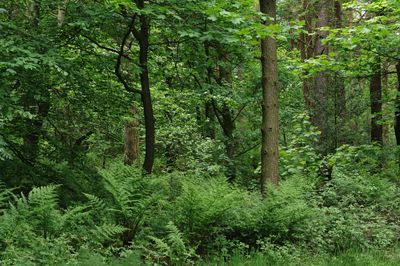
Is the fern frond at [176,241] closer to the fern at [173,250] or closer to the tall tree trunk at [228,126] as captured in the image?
the fern at [173,250]

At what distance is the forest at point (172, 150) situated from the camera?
218 inches

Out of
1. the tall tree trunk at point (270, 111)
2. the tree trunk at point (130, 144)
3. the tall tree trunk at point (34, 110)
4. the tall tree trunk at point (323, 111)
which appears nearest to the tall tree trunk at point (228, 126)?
the tall tree trunk at point (323, 111)

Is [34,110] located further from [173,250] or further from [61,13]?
[173,250]

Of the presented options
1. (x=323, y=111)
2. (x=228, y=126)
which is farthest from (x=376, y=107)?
(x=228, y=126)

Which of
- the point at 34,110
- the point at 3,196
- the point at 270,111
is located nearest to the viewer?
the point at 3,196

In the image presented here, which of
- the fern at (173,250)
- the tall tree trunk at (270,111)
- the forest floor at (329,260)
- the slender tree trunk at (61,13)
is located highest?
→ the slender tree trunk at (61,13)

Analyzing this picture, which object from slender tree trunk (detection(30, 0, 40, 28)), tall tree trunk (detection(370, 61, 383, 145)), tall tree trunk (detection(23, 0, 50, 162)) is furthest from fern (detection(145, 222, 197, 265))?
tall tree trunk (detection(370, 61, 383, 145))

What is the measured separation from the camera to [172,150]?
41.9 feet

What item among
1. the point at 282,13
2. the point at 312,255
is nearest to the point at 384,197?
the point at 312,255

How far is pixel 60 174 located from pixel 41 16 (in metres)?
3.39

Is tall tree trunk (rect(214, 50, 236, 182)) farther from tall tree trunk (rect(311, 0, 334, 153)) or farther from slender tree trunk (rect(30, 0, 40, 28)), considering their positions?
slender tree trunk (rect(30, 0, 40, 28))

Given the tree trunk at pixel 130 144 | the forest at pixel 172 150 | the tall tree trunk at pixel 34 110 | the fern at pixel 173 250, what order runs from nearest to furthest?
the fern at pixel 173 250 → the forest at pixel 172 150 → the tall tree trunk at pixel 34 110 → the tree trunk at pixel 130 144

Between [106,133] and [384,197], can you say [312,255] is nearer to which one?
[384,197]

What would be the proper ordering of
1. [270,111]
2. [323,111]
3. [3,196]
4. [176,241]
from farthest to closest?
[323,111]
[270,111]
[3,196]
[176,241]
